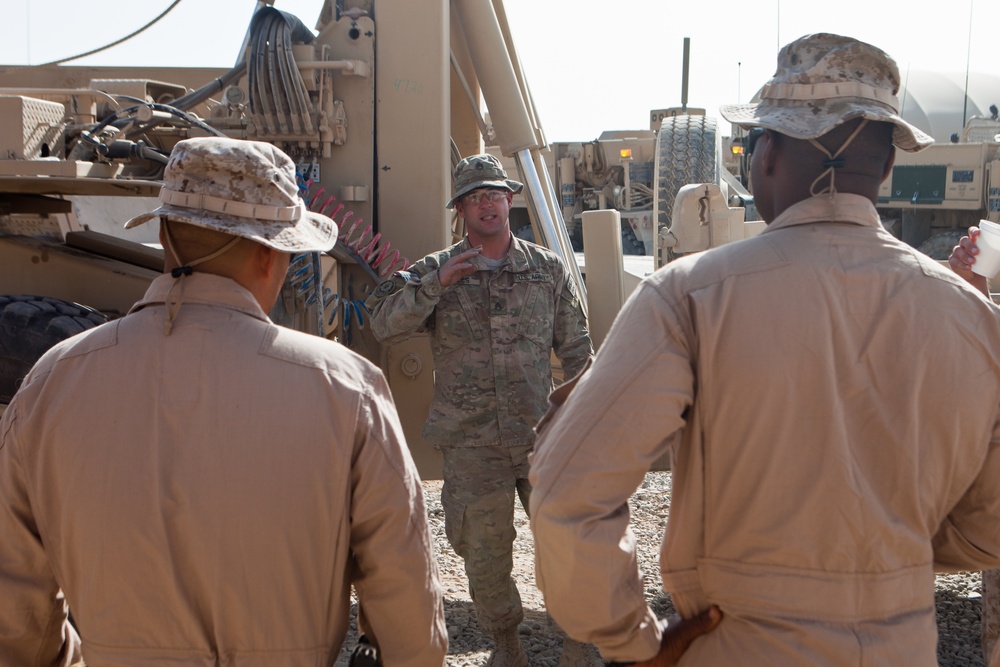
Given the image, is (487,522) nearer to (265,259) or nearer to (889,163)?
(265,259)

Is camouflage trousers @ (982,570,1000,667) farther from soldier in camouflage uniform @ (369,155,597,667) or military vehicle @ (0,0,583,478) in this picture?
military vehicle @ (0,0,583,478)

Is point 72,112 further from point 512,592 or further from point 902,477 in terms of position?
point 902,477

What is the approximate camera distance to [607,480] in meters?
1.68

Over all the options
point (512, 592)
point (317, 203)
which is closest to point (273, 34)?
point (317, 203)

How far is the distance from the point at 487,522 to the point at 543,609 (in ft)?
2.59

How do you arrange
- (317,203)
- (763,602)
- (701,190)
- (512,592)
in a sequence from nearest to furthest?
(763,602) < (512,592) < (317,203) < (701,190)

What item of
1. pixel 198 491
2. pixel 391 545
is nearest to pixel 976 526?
pixel 391 545

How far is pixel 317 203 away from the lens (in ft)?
15.3

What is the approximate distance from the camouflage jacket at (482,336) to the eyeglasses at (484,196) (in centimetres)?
16

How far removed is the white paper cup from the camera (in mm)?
2949

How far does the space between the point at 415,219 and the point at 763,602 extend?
3390mm

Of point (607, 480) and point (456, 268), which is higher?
point (456, 268)

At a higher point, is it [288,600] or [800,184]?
[800,184]

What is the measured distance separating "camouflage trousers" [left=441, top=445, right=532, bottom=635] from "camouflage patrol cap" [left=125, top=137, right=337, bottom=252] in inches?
78.5
